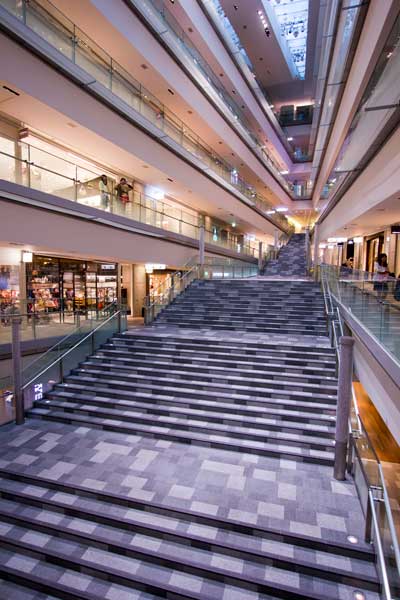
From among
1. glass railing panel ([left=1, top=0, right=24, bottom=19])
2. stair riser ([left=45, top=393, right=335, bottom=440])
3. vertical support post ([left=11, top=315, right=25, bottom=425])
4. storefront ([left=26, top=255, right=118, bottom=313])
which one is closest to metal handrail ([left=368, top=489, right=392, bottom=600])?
stair riser ([left=45, top=393, right=335, bottom=440])

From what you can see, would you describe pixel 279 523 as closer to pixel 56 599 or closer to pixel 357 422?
pixel 357 422

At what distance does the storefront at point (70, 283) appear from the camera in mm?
11672

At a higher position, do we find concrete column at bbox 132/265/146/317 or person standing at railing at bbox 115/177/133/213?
person standing at railing at bbox 115/177/133/213

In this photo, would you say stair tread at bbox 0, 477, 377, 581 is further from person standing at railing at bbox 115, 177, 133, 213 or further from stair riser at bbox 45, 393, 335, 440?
person standing at railing at bbox 115, 177, 133, 213

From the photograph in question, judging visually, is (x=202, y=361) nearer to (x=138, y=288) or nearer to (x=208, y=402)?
(x=208, y=402)

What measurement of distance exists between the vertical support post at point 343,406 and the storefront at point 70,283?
25.9 feet

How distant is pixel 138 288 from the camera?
1738 centimetres

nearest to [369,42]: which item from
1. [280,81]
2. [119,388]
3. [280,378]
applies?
[280,378]

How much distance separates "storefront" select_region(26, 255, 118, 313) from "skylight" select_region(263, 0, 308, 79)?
18.2m

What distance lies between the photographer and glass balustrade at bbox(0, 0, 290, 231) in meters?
7.89

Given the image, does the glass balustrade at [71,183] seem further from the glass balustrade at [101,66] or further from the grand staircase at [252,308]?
the grand staircase at [252,308]

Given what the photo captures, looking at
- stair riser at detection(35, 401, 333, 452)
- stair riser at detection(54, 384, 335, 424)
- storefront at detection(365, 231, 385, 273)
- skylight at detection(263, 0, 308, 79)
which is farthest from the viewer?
skylight at detection(263, 0, 308, 79)

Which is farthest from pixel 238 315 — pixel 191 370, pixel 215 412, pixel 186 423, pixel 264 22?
pixel 264 22

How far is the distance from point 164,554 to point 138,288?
14.3m
